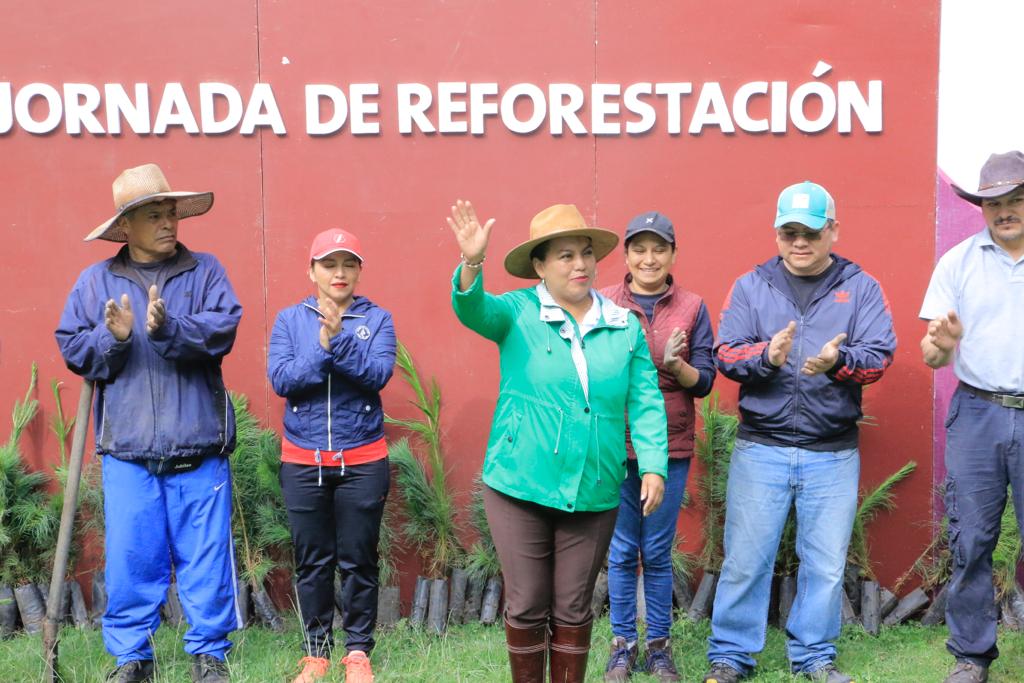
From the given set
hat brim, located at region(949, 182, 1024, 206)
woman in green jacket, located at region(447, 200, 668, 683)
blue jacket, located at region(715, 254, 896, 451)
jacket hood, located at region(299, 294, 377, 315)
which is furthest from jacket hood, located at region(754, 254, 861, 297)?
jacket hood, located at region(299, 294, 377, 315)

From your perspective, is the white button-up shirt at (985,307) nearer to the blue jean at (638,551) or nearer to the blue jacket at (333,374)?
the blue jean at (638,551)

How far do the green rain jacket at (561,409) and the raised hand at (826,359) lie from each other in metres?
0.72

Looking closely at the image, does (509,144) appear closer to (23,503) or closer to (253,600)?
(253,600)

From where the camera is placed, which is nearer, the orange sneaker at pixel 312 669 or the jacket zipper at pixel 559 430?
the jacket zipper at pixel 559 430

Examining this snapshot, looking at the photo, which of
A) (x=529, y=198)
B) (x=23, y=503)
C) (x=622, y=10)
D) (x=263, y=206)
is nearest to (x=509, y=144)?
(x=529, y=198)

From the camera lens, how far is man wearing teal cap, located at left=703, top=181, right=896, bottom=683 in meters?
4.36

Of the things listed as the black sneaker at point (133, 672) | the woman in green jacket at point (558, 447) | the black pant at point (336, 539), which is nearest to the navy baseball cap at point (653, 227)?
the woman in green jacket at point (558, 447)

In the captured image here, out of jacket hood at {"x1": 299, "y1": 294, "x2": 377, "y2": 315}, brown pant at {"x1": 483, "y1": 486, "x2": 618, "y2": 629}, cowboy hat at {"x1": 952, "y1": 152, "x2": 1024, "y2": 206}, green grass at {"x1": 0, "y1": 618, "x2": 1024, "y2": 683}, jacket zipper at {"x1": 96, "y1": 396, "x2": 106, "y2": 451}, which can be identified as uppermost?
cowboy hat at {"x1": 952, "y1": 152, "x2": 1024, "y2": 206}

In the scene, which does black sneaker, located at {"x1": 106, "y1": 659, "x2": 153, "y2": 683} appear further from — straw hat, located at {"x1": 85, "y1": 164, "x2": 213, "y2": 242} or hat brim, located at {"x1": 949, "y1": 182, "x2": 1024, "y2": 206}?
hat brim, located at {"x1": 949, "y1": 182, "x2": 1024, "y2": 206}

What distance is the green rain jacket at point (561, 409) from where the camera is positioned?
3.63 metres

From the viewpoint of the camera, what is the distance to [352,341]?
14.4 ft

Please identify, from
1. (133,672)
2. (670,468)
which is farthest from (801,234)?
(133,672)

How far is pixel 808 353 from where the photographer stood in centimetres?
436

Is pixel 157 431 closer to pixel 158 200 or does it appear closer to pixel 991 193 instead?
pixel 158 200
